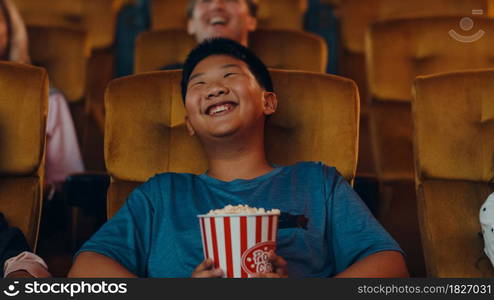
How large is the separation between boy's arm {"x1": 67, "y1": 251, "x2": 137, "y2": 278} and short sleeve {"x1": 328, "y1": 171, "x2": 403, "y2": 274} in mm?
414

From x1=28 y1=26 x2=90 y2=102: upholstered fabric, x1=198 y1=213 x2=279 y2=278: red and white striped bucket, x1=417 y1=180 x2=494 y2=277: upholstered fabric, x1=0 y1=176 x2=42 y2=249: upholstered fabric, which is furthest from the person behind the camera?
x1=28 y1=26 x2=90 y2=102: upholstered fabric

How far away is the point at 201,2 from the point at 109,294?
2.01 meters

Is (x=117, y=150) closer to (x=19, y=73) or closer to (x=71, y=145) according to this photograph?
(x=19, y=73)

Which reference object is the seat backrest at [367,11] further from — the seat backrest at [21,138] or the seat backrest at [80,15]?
the seat backrest at [21,138]

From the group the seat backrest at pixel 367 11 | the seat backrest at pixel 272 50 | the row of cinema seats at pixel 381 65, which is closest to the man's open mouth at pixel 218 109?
the row of cinema seats at pixel 381 65

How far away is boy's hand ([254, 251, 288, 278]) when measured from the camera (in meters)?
1.38

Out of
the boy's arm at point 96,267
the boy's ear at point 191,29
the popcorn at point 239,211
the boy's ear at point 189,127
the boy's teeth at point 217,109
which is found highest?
the boy's ear at point 191,29

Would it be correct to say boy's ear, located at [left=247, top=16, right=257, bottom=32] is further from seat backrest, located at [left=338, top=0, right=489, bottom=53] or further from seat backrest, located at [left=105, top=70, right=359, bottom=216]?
seat backrest, located at [left=105, top=70, right=359, bottom=216]

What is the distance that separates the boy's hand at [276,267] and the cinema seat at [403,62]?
4.45 feet

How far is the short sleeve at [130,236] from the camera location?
1.62 m

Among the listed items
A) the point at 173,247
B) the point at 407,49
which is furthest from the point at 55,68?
the point at 173,247

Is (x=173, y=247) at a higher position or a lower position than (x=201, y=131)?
lower

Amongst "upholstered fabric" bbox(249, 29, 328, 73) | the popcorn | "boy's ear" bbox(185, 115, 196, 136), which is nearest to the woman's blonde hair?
"upholstered fabric" bbox(249, 29, 328, 73)

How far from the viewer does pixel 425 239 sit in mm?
1861
